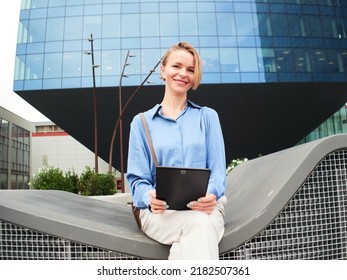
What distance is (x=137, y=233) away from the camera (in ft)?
7.73

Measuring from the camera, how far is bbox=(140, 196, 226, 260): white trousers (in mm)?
1824

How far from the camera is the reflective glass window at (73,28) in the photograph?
25.8 metres

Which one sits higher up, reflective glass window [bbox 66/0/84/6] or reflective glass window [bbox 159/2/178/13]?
reflective glass window [bbox 66/0/84/6]

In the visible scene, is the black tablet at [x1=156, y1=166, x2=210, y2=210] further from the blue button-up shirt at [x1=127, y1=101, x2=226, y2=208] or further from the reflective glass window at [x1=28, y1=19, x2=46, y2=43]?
the reflective glass window at [x1=28, y1=19, x2=46, y2=43]

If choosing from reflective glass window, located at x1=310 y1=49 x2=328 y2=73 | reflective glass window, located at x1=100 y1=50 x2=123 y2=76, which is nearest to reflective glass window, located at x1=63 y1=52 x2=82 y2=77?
reflective glass window, located at x1=100 y1=50 x2=123 y2=76

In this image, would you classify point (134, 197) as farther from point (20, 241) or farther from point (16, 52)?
point (16, 52)

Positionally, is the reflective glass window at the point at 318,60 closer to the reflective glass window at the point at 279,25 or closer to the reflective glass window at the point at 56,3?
the reflective glass window at the point at 279,25

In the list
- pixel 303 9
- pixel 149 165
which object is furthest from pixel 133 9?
pixel 149 165

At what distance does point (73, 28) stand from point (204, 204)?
26.7 m

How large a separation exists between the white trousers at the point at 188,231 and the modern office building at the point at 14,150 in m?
36.1

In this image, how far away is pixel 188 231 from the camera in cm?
189

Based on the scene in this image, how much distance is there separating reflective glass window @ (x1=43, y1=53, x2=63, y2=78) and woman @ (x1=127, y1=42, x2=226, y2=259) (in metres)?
24.6

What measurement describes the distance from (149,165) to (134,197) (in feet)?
0.75

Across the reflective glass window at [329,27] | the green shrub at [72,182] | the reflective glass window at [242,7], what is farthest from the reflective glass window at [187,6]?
the green shrub at [72,182]
